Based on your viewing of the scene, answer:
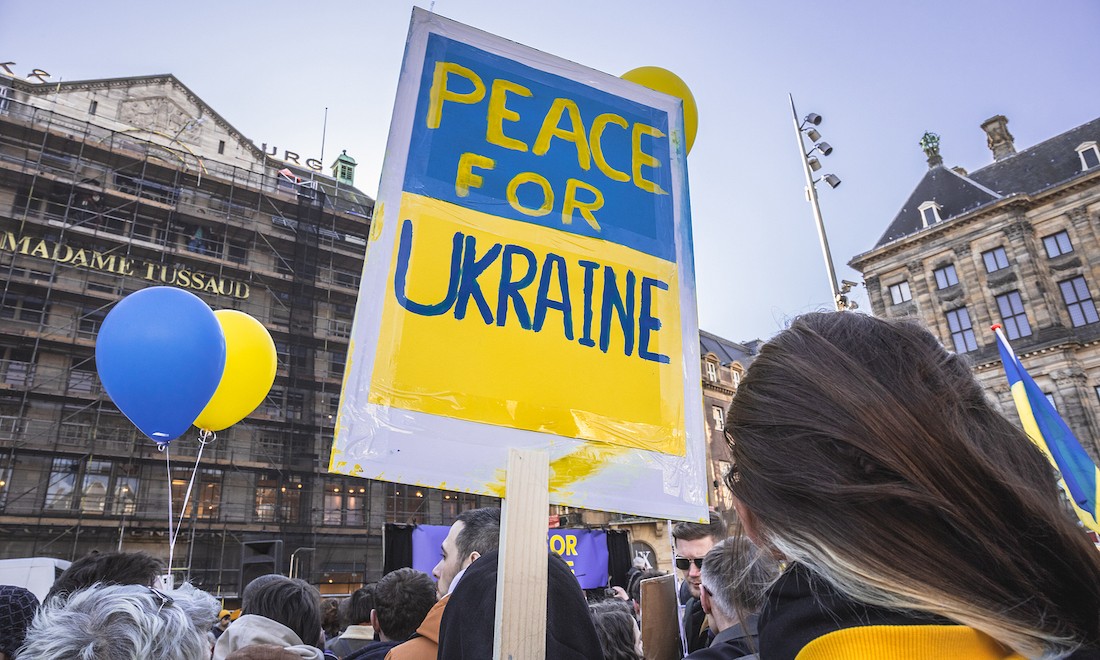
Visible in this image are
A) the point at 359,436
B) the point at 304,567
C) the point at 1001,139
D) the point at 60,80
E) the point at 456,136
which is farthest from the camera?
the point at 1001,139

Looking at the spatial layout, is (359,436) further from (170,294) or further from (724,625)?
(170,294)

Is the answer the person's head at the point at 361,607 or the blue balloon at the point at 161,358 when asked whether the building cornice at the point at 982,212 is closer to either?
the blue balloon at the point at 161,358

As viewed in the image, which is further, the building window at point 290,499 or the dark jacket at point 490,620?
the building window at point 290,499

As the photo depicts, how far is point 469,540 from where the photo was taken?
102 inches

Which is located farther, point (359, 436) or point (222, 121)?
point (222, 121)

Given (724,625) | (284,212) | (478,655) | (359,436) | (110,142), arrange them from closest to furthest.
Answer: (359,436) < (478,655) < (724,625) < (110,142) < (284,212)

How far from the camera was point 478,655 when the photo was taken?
1749mm

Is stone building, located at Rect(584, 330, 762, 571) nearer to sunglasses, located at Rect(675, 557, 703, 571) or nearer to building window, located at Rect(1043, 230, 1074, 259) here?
building window, located at Rect(1043, 230, 1074, 259)

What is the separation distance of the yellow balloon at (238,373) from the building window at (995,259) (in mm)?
26121

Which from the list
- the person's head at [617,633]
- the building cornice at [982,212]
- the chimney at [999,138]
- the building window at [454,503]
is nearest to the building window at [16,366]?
the building window at [454,503]

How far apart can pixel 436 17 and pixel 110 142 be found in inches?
921

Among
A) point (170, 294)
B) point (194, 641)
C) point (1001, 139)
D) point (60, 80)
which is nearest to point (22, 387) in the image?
point (60, 80)

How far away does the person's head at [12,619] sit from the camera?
6.44 feet

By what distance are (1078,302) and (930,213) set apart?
6.16 metres
